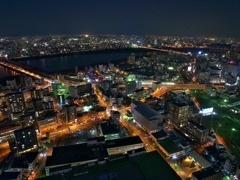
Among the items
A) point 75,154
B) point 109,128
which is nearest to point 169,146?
point 109,128

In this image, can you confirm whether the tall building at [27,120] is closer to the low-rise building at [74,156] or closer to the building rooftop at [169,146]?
the low-rise building at [74,156]

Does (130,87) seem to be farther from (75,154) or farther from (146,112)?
(75,154)

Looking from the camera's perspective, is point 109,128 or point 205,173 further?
point 109,128

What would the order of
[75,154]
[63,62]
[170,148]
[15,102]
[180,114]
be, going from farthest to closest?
[63,62]
[15,102]
[180,114]
[170,148]
[75,154]

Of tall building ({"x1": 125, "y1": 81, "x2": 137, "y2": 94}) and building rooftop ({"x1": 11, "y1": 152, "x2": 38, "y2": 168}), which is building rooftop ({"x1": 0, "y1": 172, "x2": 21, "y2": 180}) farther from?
tall building ({"x1": 125, "y1": 81, "x2": 137, "y2": 94})

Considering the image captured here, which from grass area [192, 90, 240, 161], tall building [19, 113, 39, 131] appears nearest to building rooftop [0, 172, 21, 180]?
tall building [19, 113, 39, 131]

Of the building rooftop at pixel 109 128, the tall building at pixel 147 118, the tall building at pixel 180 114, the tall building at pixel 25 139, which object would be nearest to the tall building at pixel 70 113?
the building rooftop at pixel 109 128

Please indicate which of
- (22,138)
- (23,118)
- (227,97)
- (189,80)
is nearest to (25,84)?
(23,118)
